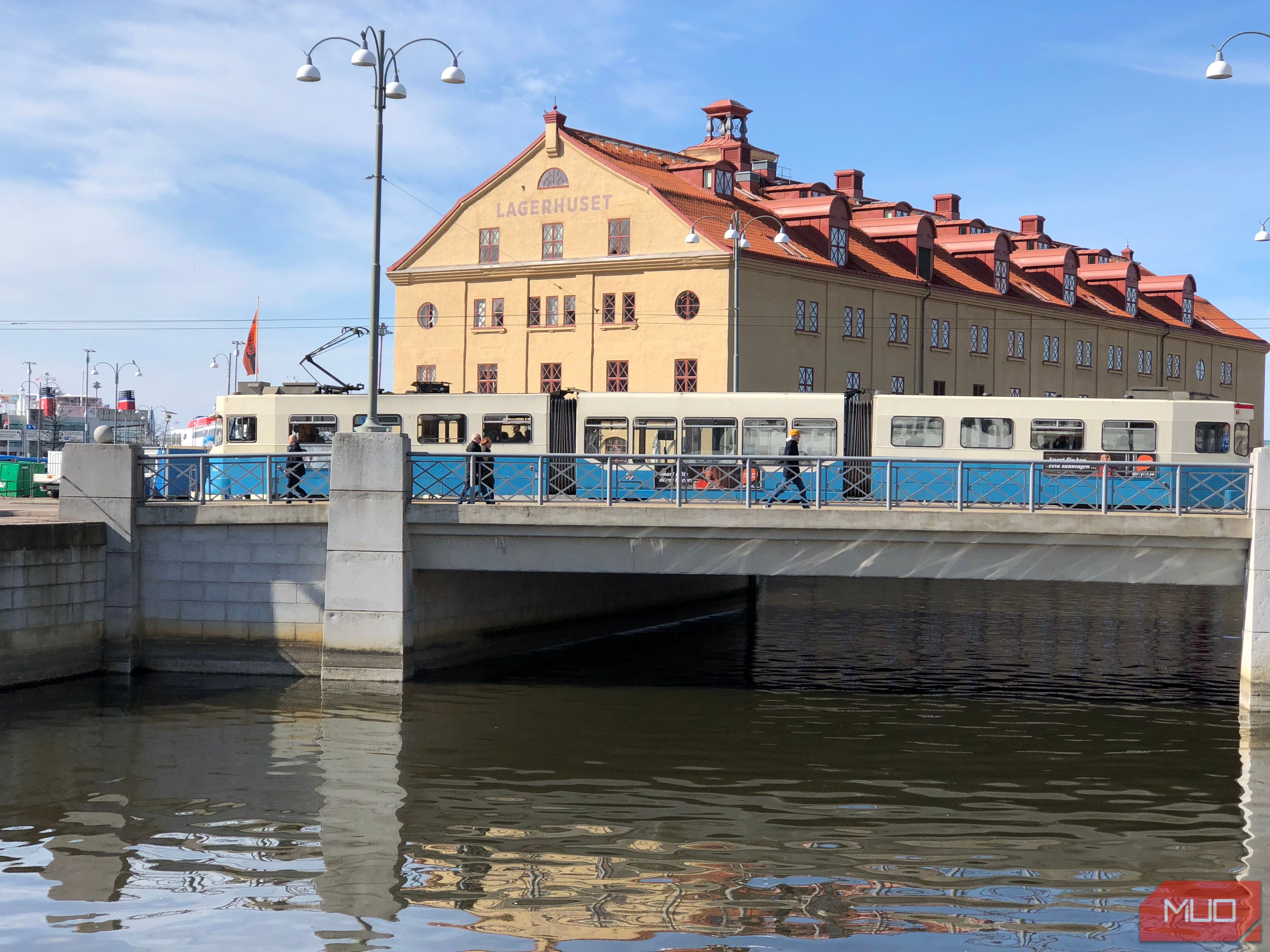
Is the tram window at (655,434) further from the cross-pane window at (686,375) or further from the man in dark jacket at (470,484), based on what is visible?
the cross-pane window at (686,375)

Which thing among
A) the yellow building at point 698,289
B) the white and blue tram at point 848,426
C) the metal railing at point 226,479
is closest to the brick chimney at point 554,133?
the yellow building at point 698,289

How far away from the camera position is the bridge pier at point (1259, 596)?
2027cm

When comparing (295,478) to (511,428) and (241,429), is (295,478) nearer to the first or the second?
(511,428)

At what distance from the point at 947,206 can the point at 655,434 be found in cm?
4101

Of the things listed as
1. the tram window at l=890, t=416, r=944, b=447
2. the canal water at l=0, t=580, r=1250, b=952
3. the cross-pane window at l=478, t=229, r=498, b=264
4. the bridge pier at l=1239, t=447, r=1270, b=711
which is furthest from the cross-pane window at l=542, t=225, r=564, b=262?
the bridge pier at l=1239, t=447, r=1270, b=711

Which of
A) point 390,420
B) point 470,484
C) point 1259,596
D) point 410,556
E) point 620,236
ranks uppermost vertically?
point 620,236

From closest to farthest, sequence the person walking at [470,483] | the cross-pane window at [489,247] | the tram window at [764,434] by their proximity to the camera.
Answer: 1. the person walking at [470,483]
2. the tram window at [764,434]
3. the cross-pane window at [489,247]

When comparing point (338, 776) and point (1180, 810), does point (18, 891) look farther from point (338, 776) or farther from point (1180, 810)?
point (1180, 810)

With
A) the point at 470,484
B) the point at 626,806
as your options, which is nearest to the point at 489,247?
the point at 470,484

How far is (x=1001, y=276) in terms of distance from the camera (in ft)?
192

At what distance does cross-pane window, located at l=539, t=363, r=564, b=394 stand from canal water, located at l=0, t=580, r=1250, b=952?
73.8 ft

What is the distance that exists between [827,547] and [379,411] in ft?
51.5

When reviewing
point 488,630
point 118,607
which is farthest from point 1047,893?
point 118,607

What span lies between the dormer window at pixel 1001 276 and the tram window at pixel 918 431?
27997 mm
